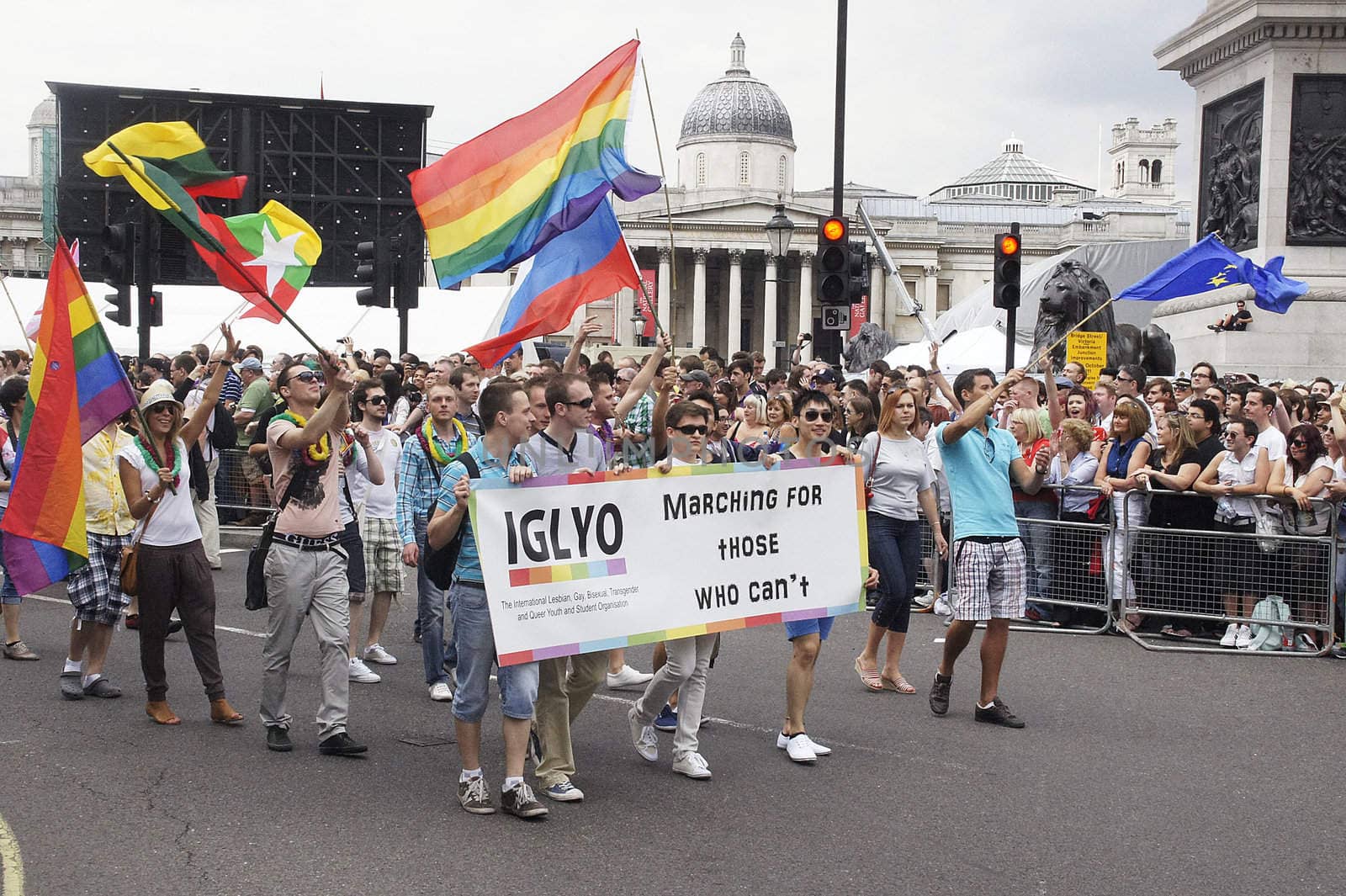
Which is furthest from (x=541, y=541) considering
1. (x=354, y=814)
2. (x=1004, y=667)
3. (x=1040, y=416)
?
(x=1040, y=416)

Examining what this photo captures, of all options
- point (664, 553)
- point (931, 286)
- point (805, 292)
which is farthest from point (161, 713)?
point (805, 292)

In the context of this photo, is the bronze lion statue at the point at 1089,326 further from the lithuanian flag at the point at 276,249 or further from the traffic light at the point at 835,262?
the lithuanian flag at the point at 276,249

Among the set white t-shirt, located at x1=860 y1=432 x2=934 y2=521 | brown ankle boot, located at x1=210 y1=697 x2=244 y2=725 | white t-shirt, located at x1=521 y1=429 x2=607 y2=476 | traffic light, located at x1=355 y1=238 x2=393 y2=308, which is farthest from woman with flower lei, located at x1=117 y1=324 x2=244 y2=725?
traffic light, located at x1=355 y1=238 x2=393 y2=308

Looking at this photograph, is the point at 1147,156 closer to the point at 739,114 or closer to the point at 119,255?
the point at 739,114

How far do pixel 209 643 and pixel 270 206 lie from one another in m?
4.44

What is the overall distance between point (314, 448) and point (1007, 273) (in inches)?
359

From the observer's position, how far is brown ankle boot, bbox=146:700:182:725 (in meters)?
7.36

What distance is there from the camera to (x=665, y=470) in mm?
6516

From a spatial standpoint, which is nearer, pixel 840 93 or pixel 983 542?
pixel 983 542

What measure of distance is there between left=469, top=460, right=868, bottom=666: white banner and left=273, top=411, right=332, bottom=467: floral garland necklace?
53.6 inches

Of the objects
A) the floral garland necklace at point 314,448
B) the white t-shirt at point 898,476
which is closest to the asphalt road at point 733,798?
the white t-shirt at point 898,476

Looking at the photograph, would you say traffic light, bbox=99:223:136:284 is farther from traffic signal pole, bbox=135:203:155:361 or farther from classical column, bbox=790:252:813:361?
classical column, bbox=790:252:813:361

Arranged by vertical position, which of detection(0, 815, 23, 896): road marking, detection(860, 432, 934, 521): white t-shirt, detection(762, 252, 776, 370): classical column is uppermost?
detection(762, 252, 776, 370): classical column

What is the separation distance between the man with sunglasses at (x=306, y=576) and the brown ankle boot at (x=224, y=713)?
0.45 m
